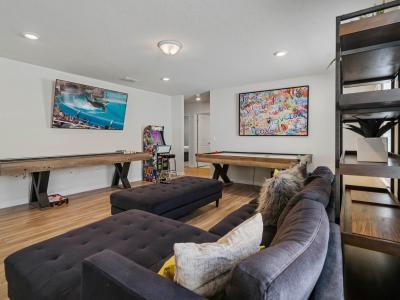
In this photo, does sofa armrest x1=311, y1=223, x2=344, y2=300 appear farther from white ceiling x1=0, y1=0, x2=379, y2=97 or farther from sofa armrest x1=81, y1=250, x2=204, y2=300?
white ceiling x1=0, y1=0, x2=379, y2=97

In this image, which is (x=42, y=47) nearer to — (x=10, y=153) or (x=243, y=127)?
(x=10, y=153)

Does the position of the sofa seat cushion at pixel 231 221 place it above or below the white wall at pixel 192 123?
below

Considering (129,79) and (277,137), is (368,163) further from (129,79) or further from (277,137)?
(129,79)

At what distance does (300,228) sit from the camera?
86cm

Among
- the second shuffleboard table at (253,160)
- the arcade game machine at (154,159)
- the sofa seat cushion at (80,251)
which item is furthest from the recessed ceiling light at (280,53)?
the arcade game machine at (154,159)

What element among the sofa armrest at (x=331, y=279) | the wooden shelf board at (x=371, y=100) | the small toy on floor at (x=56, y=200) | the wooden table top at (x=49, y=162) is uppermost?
the wooden shelf board at (x=371, y=100)

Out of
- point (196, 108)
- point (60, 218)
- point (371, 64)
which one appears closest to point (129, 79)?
point (60, 218)

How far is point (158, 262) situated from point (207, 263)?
2.24 ft

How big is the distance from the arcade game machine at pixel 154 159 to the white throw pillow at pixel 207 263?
196 inches

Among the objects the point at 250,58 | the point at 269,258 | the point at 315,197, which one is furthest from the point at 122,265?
the point at 250,58

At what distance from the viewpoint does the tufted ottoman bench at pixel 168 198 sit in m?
2.46

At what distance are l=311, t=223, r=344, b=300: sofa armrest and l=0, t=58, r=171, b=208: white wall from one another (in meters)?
4.44

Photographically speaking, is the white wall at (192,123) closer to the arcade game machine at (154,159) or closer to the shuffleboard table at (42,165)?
the arcade game machine at (154,159)

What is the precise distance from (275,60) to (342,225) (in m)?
2.92
